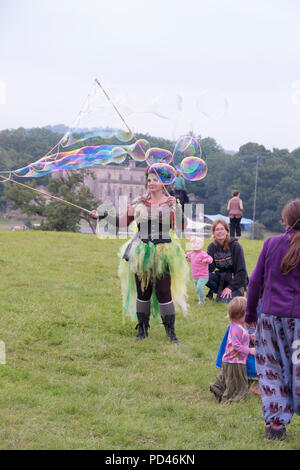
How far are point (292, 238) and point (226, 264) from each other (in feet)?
17.4

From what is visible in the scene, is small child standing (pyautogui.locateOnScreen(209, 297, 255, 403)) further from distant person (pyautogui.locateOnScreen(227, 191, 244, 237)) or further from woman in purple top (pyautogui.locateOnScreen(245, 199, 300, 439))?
distant person (pyautogui.locateOnScreen(227, 191, 244, 237))

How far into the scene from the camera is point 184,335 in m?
8.45

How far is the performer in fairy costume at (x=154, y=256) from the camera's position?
299 inches

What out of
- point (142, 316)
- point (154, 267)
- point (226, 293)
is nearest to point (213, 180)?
point (226, 293)

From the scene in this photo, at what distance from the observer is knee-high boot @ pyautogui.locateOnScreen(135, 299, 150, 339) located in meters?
7.89

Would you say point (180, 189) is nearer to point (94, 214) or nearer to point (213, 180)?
point (94, 214)

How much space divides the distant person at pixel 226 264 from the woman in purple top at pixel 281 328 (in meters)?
4.93

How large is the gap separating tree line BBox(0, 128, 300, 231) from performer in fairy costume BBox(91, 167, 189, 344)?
3.68 m

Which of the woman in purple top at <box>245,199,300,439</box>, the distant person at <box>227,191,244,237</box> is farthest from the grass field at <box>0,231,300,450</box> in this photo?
the distant person at <box>227,191,244,237</box>

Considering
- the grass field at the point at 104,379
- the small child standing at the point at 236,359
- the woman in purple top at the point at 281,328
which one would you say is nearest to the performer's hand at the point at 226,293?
the grass field at the point at 104,379

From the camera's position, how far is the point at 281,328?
4.79 metres

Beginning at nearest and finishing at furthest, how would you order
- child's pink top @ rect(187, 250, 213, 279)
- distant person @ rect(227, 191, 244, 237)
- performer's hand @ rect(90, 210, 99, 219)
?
performer's hand @ rect(90, 210, 99, 219)
child's pink top @ rect(187, 250, 213, 279)
distant person @ rect(227, 191, 244, 237)
